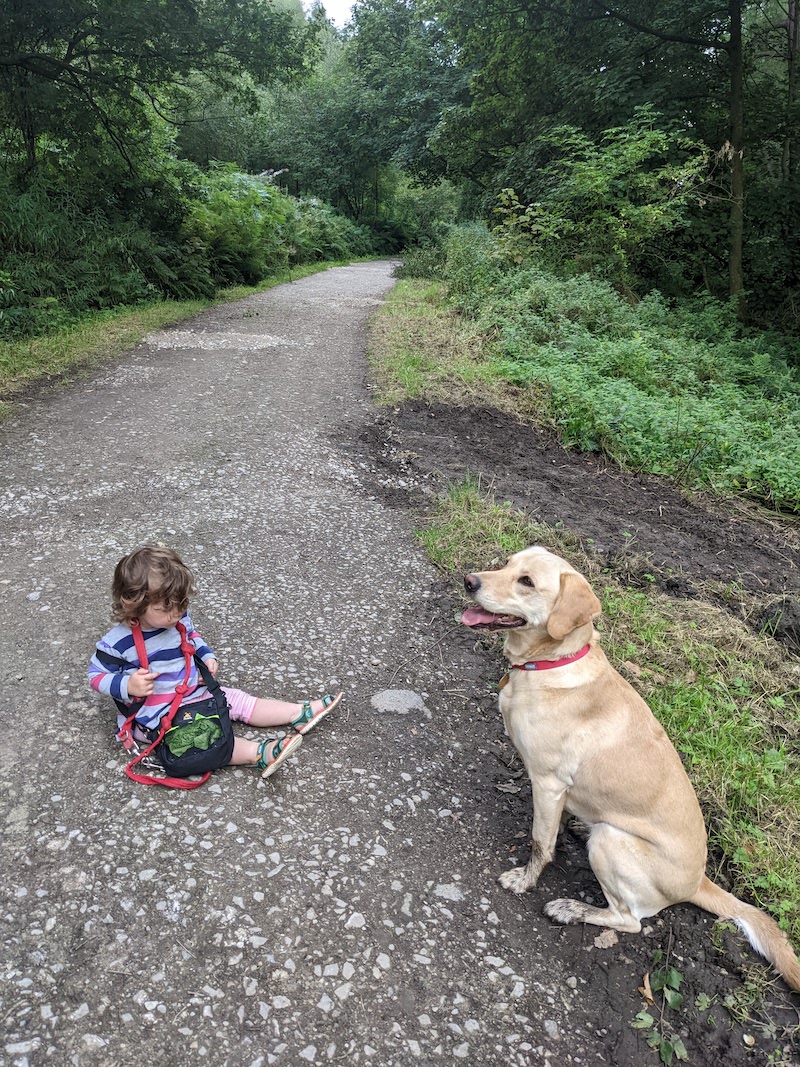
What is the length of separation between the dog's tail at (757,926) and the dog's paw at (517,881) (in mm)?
604

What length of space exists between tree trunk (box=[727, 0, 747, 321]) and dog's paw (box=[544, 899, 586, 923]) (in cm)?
1336

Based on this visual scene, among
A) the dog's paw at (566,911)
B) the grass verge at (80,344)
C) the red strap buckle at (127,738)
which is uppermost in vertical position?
the grass verge at (80,344)

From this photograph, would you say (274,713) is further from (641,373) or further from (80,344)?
(80,344)

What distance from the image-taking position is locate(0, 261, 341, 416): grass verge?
7.84 meters

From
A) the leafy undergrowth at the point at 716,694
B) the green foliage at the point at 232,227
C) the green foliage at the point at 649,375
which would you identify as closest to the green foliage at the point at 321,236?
the green foliage at the point at 232,227

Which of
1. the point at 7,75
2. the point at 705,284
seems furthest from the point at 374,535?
the point at 705,284

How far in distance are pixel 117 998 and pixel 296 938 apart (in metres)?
0.57

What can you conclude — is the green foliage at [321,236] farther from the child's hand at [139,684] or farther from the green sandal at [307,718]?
the child's hand at [139,684]

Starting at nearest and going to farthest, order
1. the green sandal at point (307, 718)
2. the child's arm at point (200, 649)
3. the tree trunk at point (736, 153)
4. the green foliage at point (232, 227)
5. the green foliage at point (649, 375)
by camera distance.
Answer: the child's arm at point (200, 649) → the green sandal at point (307, 718) → the green foliage at point (649, 375) → the tree trunk at point (736, 153) → the green foliage at point (232, 227)

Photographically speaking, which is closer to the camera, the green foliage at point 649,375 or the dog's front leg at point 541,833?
the dog's front leg at point 541,833

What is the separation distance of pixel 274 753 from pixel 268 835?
0.37 m

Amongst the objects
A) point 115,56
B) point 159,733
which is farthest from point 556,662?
point 115,56

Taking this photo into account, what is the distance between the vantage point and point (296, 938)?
2.26 m

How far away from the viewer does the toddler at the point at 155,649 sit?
106 inches
